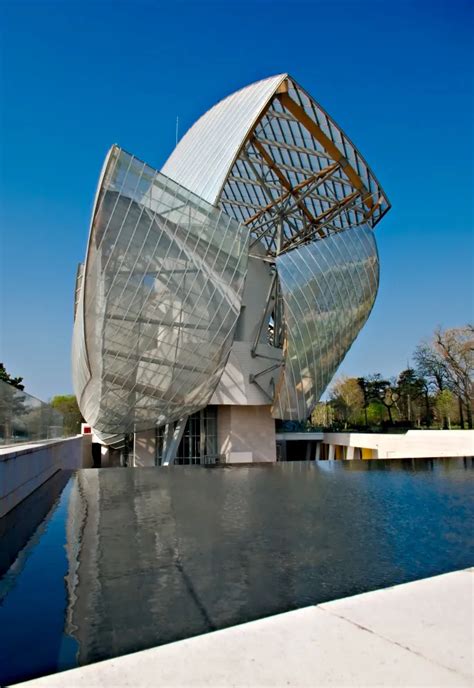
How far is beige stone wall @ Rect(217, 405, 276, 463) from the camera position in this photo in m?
33.3

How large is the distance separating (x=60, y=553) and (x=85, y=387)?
21829mm

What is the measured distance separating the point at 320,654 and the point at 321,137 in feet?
96.1

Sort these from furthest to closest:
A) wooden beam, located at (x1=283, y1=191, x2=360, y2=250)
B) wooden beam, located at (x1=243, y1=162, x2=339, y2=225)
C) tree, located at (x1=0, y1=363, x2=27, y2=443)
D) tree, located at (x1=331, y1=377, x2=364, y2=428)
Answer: tree, located at (x1=331, y1=377, x2=364, y2=428) < wooden beam, located at (x1=283, y1=191, x2=360, y2=250) < wooden beam, located at (x1=243, y1=162, x2=339, y2=225) < tree, located at (x1=0, y1=363, x2=27, y2=443)

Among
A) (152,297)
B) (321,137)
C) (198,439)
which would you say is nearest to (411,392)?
(198,439)

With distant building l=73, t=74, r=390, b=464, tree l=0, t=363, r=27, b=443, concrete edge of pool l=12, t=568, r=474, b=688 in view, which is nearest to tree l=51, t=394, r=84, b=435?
distant building l=73, t=74, r=390, b=464

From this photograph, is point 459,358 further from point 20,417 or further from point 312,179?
point 20,417

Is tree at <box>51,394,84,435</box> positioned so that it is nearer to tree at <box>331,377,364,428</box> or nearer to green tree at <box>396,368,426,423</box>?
tree at <box>331,377,364,428</box>

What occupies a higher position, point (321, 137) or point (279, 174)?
point (279, 174)

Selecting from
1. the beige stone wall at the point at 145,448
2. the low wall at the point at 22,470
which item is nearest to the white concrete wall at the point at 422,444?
the beige stone wall at the point at 145,448

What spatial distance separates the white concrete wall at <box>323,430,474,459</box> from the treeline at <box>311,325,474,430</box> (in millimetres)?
11782

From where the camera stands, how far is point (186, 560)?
509 centimetres

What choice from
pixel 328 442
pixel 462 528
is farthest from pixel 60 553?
pixel 328 442

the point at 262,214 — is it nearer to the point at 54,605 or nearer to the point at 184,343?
the point at 184,343

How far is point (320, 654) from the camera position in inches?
97.7
